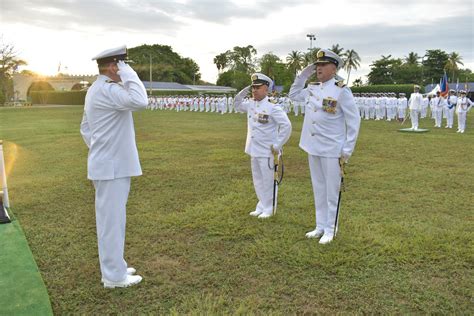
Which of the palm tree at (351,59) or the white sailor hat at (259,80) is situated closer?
the white sailor hat at (259,80)

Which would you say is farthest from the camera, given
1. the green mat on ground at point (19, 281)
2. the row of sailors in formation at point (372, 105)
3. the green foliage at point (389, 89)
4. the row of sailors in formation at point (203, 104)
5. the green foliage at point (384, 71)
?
the green foliage at point (384, 71)

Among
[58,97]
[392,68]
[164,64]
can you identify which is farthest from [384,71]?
[58,97]

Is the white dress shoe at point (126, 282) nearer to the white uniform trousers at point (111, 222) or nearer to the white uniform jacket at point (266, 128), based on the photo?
the white uniform trousers at point (111, 222)

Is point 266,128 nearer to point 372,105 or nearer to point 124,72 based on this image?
point 124,72

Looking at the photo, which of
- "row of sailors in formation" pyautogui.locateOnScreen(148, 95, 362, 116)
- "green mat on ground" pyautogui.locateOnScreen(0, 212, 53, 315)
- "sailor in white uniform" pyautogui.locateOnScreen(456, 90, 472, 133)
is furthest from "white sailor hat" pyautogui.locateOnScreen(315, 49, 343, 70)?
"row of sailors in formation" pyautogui.locateOnScreen(148, 95, 362, 116)

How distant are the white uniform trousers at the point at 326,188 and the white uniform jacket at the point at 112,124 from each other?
227cm

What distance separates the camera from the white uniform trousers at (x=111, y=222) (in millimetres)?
3695

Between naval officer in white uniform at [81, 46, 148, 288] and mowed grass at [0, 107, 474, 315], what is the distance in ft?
1.49

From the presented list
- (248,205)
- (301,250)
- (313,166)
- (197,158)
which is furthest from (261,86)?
(197,158)

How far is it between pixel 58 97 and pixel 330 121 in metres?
62.6

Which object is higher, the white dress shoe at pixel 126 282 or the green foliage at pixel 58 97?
the green foliage at pixel 58 97

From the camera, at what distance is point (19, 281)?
157 inches

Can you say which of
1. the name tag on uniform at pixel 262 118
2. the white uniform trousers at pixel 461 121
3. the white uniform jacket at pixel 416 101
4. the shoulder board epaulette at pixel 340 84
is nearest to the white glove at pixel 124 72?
the shoulder board epaulette at pixel 340 84

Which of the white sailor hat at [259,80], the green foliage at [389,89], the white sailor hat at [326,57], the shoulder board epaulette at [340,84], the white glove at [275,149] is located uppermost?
the green foliage at [389,89]
